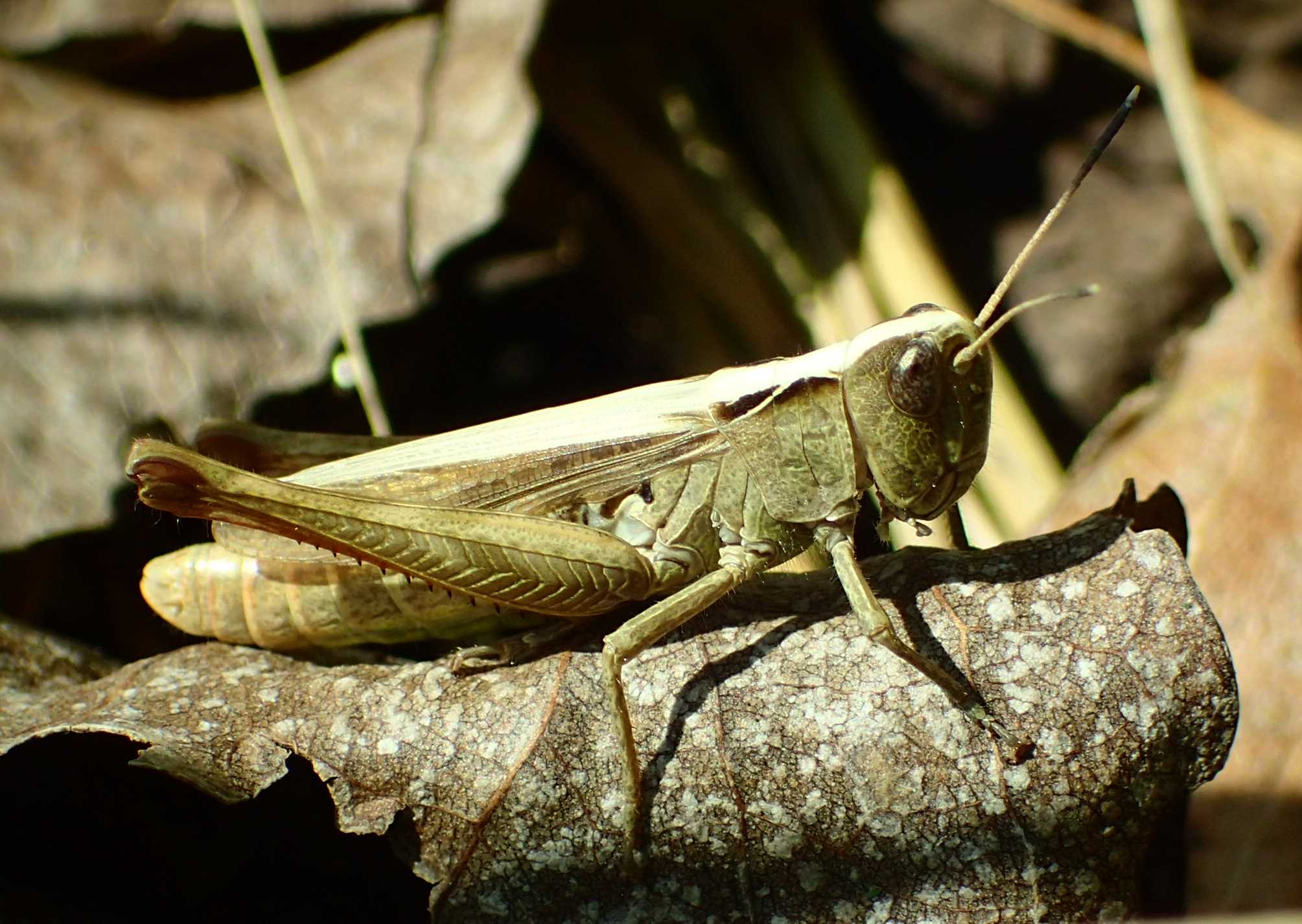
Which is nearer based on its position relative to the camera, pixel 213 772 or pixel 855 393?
pixel 213 772

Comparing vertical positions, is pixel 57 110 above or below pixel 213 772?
above

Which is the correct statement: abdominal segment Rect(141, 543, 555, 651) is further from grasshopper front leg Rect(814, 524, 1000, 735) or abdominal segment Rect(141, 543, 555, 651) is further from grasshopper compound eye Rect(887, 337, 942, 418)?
grasshopper compound eye Rect(887, 337, 942, 418)

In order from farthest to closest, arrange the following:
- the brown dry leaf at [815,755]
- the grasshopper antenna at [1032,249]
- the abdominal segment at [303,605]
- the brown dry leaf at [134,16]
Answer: the brown dry leaf at [134,16], the abdominal segment at [303,605], the grasshopper antenna at [1032,249], the brown dry leaf at [815,755]

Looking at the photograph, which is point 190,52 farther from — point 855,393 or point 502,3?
point 855,393

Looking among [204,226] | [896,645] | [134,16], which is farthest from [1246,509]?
[134,16]

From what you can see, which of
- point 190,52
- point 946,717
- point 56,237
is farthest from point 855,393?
point 190,52

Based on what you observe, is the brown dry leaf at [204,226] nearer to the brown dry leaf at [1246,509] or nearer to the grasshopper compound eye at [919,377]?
the grasshopper compound eye at [919,377]

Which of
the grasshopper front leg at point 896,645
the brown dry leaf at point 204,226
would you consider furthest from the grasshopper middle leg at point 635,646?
the brown dry leaf at point 204,226

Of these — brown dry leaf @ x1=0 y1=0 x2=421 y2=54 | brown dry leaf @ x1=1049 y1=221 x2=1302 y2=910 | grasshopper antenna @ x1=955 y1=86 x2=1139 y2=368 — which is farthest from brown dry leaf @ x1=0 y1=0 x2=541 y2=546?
brown dry leaf @ x1=1049 y1=221 x2=1302 y2=910
